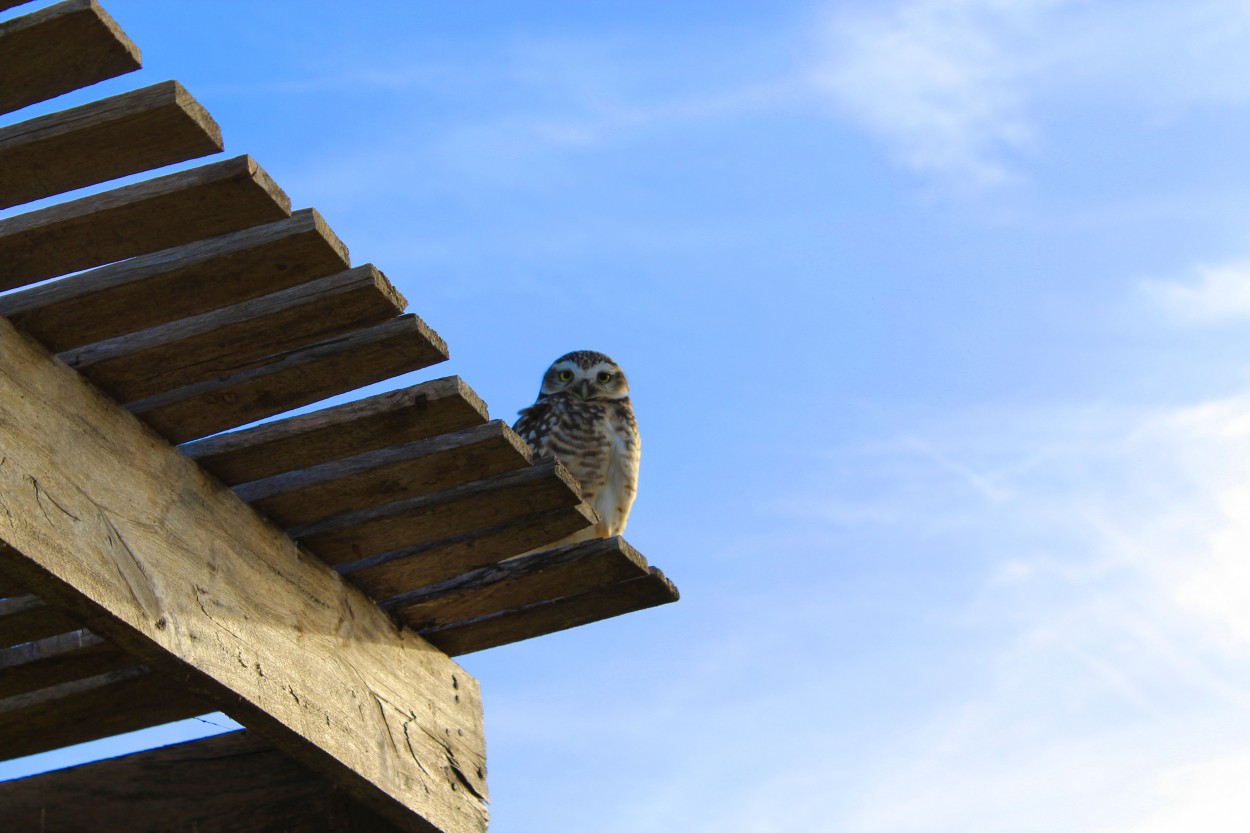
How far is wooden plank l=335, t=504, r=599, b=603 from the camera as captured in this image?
314 centimetres

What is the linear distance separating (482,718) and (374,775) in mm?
607

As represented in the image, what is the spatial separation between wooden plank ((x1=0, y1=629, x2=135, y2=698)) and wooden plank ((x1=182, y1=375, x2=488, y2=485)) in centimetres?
48

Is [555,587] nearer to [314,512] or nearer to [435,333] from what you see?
[314,512]

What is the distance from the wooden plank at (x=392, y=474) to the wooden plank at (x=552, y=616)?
0.49 metres

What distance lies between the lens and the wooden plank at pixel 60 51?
6.45 feet

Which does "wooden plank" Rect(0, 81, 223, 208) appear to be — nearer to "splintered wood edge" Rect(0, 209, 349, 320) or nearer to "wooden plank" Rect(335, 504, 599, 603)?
"splintered wood edge" Rect(0, 209, 349, 320)

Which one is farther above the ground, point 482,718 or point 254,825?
point 482,718

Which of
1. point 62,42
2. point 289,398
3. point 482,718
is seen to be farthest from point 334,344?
point 482,718

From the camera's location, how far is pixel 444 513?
3.08m

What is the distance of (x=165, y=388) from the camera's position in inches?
106

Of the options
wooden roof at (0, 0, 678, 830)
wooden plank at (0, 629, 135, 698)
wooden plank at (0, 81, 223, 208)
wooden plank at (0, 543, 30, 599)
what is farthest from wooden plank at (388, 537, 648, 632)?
wooden plank at (0, 81, 223, 208)

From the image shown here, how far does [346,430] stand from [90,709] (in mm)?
996

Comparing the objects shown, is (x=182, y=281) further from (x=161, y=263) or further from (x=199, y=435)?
(x=199, y=435)

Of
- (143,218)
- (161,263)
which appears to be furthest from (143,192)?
(161,263)
